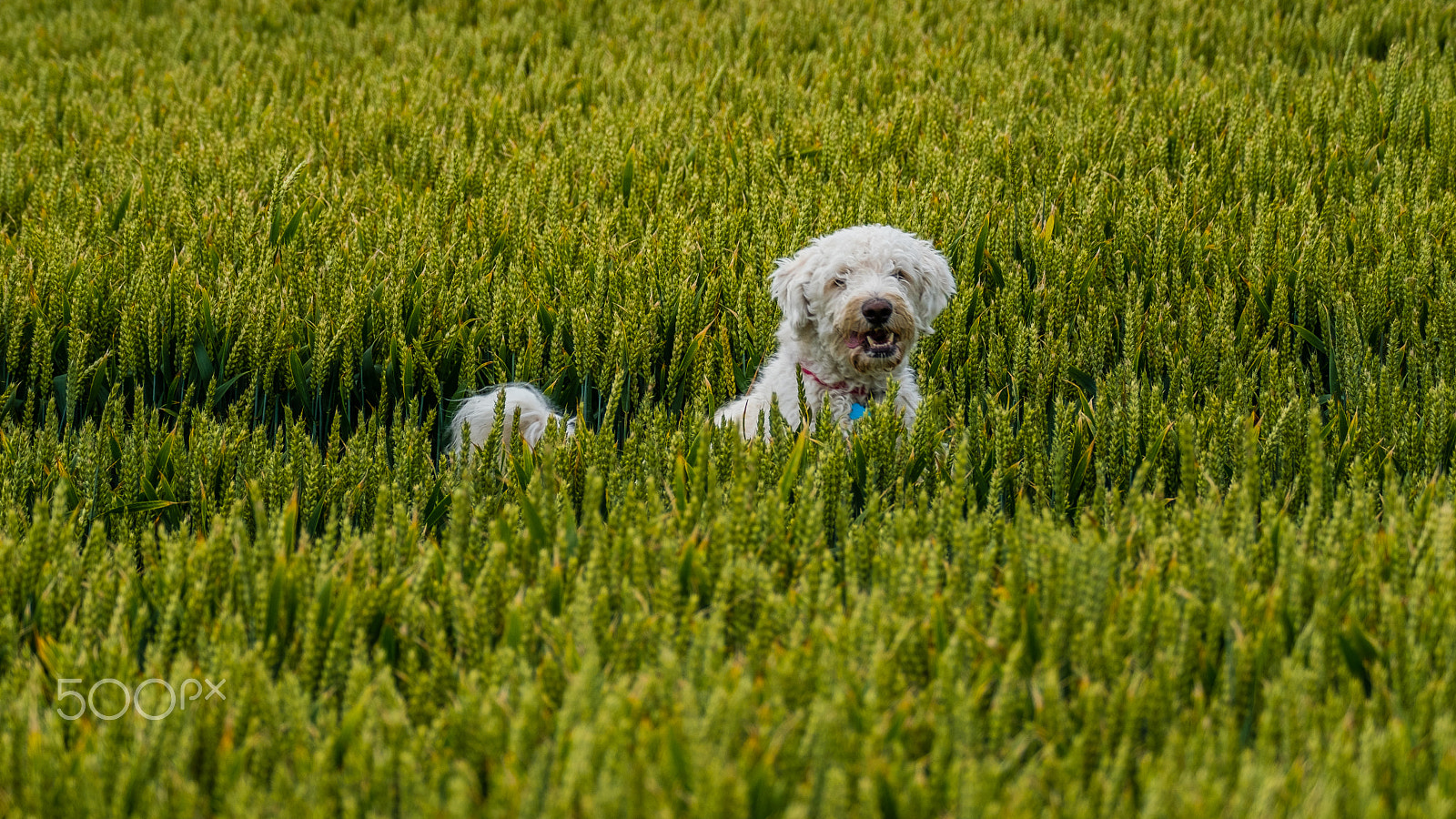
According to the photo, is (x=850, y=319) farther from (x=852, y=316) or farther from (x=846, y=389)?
(x=846, y=389)

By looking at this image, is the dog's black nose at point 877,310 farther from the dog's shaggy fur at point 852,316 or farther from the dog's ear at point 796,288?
the dog's ear at point 796,288

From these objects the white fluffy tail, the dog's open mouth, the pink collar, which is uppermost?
the dog's open mouth

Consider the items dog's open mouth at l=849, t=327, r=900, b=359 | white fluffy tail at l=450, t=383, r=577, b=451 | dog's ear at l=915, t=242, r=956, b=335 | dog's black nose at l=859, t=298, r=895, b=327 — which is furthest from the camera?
dog's ear at l=915, t=242, r=956, b=335

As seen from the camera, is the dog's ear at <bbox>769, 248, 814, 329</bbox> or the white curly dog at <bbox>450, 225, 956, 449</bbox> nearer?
the white curly dog at <bbox>450, 225, 956, 449</bbox>

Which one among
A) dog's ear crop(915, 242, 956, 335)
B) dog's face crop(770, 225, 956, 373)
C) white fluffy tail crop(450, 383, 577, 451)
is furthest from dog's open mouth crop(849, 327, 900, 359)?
white fluffy tail crop(450, 383, 577, 451)

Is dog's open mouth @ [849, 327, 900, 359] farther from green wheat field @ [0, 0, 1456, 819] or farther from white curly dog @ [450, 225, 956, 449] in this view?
green wheat field @ [0, 0, 1456, 819]

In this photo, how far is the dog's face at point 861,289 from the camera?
3.72 m

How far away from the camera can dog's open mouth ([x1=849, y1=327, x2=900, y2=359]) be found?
377 centimetres

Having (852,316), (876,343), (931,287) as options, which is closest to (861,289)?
(852,316)

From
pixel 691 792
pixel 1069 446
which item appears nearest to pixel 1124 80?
pixel 1069 446

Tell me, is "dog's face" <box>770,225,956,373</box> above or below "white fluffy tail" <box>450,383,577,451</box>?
above

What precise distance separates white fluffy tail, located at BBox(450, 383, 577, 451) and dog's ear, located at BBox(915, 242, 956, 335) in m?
1.32

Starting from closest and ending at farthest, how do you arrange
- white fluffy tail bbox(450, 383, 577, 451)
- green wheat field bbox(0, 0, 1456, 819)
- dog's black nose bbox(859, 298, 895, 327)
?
1. green wheat field bbox(0, 0, 1456, 819)
2. white fluffy tail bbox(450, 383, 577, 451)
3. dog's black nose bbox(859, 298, 895, 327)

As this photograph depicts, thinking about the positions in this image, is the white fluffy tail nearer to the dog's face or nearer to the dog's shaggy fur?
the dog's shaggy fur
